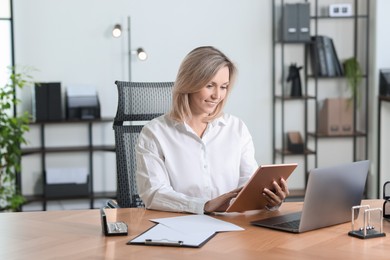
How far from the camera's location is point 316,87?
229 inches

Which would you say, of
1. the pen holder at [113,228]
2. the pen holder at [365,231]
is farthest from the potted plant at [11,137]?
the pen holder at [365,231]

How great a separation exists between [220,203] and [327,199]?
41 centimetres

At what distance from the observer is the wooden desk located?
2066mm

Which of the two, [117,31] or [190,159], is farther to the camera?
[117,31]

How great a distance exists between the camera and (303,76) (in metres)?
5.86

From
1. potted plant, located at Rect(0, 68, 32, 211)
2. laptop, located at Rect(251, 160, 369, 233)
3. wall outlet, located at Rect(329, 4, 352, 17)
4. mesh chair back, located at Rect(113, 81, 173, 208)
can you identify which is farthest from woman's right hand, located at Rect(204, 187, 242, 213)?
wall outlet, located at Rect(329, 4, 352, 17)

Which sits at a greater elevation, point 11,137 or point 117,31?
point 117,31

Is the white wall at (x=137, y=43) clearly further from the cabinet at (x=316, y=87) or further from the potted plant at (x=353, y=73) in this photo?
the potted plant at (x=353, y=73)

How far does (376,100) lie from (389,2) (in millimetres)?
765

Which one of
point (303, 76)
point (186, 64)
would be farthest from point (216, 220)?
point (303, 76)

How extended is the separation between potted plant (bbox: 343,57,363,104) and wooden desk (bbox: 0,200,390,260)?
11.2 feet

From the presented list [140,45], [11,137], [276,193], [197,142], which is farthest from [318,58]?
[276,193]

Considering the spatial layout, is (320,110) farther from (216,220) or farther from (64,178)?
(216,220)

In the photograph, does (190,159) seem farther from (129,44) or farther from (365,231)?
(129,44)
